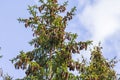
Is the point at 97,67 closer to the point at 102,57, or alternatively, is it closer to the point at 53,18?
the point at 102,57

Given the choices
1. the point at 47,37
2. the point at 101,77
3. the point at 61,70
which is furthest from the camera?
the point at 101,77

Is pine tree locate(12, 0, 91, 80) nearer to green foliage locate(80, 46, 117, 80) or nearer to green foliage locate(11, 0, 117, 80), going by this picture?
green foliage locate(11, 0, 117, 80)

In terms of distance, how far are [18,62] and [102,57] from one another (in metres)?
15.1

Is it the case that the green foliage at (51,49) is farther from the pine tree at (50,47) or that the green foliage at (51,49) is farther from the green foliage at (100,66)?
the green foliage at (100,66)

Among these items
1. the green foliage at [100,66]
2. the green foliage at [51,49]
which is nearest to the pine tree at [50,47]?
the green foliage at [51,49]

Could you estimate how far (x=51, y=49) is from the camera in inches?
1319

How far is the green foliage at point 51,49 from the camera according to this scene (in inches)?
1261

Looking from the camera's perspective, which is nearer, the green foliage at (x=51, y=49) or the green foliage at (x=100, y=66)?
the green foliage at (x=51, y=49)

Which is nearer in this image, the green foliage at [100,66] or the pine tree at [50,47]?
the pine tree at [50,47]

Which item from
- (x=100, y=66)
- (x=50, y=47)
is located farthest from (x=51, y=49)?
(x=100, y=66)

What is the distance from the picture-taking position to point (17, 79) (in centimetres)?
3297

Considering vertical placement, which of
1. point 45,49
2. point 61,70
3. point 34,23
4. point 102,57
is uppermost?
point 102,57

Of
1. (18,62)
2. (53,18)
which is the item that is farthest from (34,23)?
(18,62)

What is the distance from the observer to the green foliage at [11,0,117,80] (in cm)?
3203
